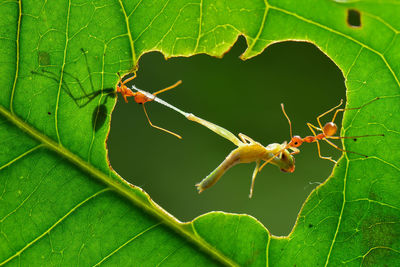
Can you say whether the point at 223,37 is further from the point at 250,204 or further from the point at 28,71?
the point at 250,204

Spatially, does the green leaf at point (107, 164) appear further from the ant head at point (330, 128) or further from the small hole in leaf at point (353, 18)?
the ant head at point (330, 128)

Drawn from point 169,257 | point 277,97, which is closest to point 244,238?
point 169,257

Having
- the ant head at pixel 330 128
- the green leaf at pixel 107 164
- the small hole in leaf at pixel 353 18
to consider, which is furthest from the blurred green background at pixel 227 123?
the small hole in leaf at pixel 353 18

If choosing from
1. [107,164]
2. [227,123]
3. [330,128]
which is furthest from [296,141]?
[227,123]

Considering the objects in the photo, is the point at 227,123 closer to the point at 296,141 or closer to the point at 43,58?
the point at 296,141

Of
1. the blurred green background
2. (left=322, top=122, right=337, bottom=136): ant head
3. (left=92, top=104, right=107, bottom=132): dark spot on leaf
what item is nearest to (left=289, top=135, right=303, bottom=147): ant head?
(left=322, top=122, right=337, bottom=136): ant head

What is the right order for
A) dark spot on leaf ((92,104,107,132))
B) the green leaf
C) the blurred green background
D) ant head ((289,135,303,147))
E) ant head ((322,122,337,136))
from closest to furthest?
1. the green leaf
2. dark spot on leaf ((92,104,107,132))
3. ant head ((322,122,337,136))
4. ant head ((289,135,303,147))
5. the blurred green background

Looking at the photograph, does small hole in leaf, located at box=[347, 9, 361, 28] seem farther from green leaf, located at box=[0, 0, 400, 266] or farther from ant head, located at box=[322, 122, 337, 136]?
ant head, located at box=[322, 122, 337, 136]
